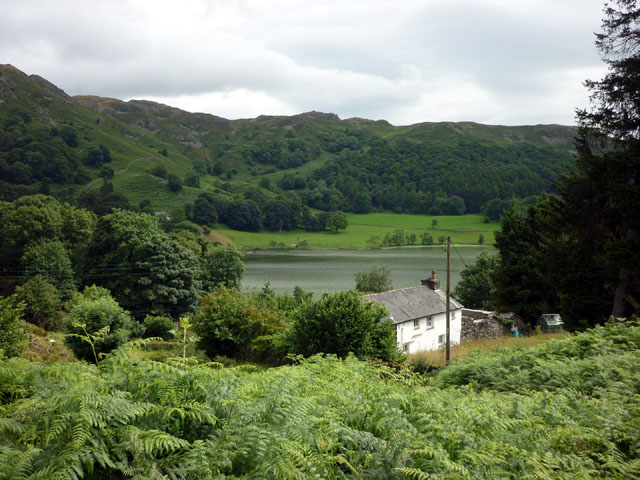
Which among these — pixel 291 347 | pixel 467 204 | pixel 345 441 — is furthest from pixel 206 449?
pixel 467 204

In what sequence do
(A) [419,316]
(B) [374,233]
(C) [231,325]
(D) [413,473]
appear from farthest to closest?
(B) [374,233] → (A) [419,316] → (C) [231,325] → (D) [413,473]

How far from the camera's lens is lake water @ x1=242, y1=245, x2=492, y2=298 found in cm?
6669

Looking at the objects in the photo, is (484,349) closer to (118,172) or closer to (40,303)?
(40,303)

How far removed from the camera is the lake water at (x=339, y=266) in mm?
66688

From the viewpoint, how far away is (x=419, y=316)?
34.8 metres

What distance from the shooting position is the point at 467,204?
172 meters

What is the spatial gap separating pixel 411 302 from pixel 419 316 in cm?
159

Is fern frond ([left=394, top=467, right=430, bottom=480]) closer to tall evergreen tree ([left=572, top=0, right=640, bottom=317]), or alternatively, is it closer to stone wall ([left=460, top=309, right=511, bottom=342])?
tall evergreen tree ([left=572, top=0, right=640, bottom=317])

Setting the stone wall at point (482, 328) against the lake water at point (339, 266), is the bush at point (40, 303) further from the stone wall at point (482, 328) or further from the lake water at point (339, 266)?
the stone wall at point (482, 328)

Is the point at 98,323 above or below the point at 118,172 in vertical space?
below

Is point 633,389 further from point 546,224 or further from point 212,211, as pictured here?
point 212,211

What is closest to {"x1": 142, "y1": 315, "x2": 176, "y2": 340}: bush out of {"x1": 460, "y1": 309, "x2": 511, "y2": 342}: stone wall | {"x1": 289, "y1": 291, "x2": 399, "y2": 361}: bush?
{"x1": 289, "y1": 291, "x2": 399, "y2": 361}: bush

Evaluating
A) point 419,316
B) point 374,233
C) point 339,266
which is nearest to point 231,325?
point 419,316

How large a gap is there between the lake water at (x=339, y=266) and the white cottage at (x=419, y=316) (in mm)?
17747
